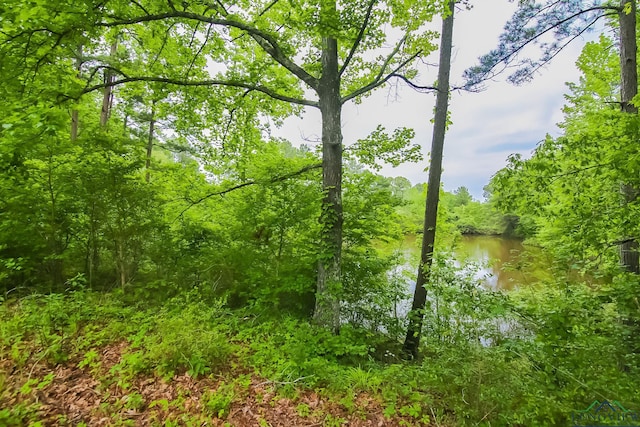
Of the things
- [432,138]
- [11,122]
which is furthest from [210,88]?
[432,138]

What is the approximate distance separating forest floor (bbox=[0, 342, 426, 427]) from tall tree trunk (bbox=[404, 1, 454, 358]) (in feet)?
8.60

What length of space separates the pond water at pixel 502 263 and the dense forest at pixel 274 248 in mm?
337

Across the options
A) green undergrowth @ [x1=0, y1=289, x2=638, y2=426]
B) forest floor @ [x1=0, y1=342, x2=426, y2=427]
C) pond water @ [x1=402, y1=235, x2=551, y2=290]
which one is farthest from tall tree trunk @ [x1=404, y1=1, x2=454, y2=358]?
forest floor @ [x1=0, y1=342, x2=426, y2=427]

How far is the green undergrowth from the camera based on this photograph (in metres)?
2.27

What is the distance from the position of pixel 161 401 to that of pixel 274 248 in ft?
10.6

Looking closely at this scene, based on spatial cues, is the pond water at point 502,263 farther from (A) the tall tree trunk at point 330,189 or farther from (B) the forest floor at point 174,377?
(B) the forest floor at point 174,377

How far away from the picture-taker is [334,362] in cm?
345

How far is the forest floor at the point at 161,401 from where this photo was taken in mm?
2170

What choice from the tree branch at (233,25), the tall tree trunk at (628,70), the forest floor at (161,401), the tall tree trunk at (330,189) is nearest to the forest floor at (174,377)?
the forest floor at (161,401)

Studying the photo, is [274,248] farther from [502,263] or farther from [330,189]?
[502,263]

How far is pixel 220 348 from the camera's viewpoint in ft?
10.3

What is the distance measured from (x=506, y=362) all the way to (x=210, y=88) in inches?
221

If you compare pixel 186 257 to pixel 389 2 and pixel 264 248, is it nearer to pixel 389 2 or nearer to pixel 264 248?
pixel 264 248

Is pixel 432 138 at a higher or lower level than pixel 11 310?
higher
